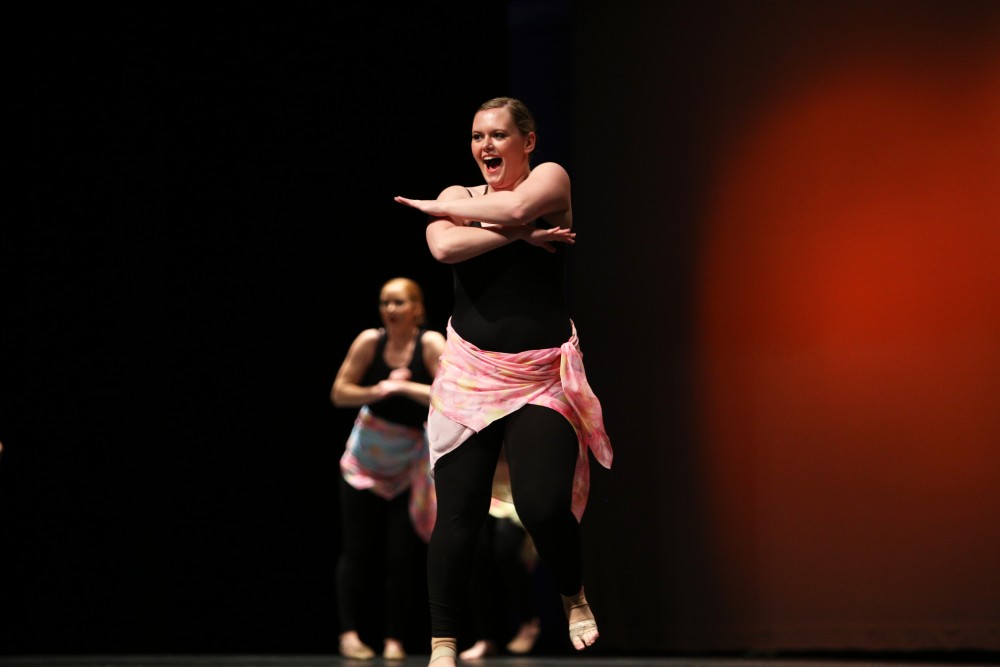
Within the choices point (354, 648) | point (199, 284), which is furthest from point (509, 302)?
point (199, 284)

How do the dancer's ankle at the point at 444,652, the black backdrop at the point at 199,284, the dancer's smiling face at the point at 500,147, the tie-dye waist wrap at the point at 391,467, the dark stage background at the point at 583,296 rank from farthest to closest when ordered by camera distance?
the black backdrop at the point at 199,284
the tie-dye waist wrap at the point at 391,467
the dark stage background at the point at 583,296
the dancer's smiling face at the point at 500,147
the dancer's ankle at the point at 444,652

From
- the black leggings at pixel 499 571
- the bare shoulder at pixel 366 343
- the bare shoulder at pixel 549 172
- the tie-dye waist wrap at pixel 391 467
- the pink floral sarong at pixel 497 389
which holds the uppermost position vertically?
the bare shoulder at pixel 549 172

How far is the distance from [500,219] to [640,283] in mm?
2503

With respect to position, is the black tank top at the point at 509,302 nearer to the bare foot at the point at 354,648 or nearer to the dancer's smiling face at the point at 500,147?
the dancer's smiling face at the point at 500,147

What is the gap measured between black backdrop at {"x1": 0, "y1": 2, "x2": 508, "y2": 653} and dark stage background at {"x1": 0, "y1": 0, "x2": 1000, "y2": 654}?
0.01 metres

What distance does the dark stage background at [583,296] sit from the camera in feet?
14.9

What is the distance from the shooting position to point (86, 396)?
5785 mm

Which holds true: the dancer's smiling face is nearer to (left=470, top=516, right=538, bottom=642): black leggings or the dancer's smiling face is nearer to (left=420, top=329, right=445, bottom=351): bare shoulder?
(left=420, top=329, right=445, bottom=351): bare shoulder

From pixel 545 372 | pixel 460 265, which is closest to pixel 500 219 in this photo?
pixel 460 265

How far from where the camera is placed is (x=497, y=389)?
279 centimetres

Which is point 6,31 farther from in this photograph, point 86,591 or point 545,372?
point 545,372

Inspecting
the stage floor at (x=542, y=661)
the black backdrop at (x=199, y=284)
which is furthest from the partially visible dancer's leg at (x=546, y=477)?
the black backdrop at (x=199, y=284)

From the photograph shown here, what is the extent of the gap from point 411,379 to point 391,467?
1.31 feet

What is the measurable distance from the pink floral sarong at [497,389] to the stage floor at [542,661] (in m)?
1.80
